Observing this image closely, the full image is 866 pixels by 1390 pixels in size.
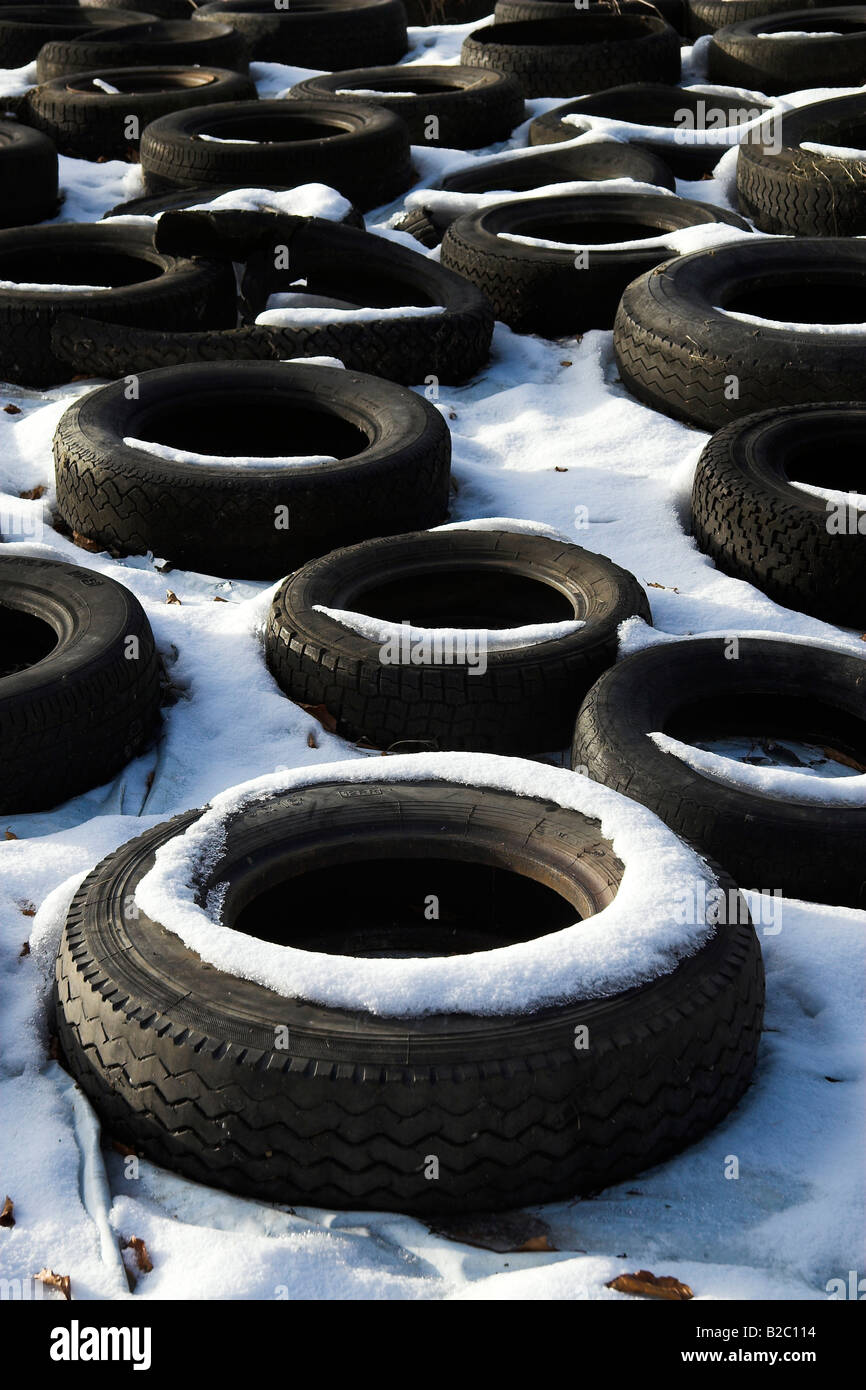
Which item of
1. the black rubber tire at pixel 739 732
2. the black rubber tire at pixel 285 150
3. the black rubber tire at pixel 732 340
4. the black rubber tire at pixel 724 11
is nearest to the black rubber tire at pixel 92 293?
the black rubber tire at pixel 285 150

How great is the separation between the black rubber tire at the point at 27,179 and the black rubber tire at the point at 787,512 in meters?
5.65

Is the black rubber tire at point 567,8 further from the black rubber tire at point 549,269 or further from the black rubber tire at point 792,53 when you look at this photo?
the black rubber tire at point 549,269

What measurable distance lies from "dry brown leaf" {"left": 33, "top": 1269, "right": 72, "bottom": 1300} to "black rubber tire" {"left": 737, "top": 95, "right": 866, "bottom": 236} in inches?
289

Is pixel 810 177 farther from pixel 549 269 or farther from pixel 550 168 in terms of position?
pixel 550 168

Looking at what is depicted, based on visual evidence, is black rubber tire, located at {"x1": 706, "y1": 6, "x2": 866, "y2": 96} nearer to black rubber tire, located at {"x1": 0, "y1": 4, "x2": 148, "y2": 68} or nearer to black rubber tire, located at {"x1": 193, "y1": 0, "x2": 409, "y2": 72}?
black rubber tire, located at {"x1": 193, "y1": 0, "x2": 409, "y2": 72}

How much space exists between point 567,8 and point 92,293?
22.3 ft

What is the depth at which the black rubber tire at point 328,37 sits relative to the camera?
12.5m

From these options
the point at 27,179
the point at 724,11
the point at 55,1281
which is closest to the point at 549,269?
the point at 27,179

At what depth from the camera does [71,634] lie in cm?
475

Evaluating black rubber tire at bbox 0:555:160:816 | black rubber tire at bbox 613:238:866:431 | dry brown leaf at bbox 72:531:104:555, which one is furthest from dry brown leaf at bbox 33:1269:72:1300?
black rubber tire at bbox 613:238:866:431

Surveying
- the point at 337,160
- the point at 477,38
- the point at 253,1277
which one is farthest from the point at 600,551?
the point at 477,38
